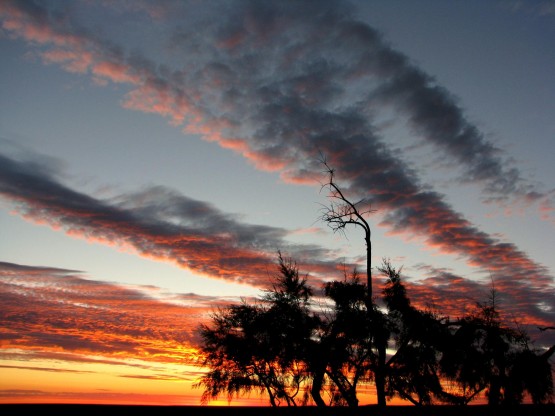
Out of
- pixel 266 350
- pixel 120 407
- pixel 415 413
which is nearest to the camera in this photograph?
pixel 415 413

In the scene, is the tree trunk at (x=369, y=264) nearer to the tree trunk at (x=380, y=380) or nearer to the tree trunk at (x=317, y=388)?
the tree trunk at (x=380, y=380)

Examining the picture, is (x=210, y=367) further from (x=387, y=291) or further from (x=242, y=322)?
(x=387, y=291)

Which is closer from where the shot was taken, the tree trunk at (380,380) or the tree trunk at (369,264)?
the tree trunk at (380,380)

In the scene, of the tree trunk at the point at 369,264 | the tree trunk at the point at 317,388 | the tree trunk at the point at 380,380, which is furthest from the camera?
the tree trunk at the point at 317,388

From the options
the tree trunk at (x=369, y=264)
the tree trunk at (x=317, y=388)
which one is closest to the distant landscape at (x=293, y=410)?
the tree trunk at (x=317, y=388)

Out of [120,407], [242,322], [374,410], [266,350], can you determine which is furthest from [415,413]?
[120,407]

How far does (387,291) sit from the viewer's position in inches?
1185

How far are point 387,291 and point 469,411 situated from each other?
25.7 ft

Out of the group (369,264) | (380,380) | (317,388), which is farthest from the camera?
(317,388)

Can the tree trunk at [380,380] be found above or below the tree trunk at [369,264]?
below

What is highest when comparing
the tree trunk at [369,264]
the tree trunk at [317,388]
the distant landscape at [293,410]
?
the tree trunk at [369,264]

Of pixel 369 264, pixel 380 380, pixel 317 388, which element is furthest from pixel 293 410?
pixel 369 264

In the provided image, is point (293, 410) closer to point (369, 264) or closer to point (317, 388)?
point (317, 388)

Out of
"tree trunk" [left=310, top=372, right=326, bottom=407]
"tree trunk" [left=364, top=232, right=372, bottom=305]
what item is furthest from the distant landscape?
"tree trunk" [left=364, top=232, right=372, bottom=305]
